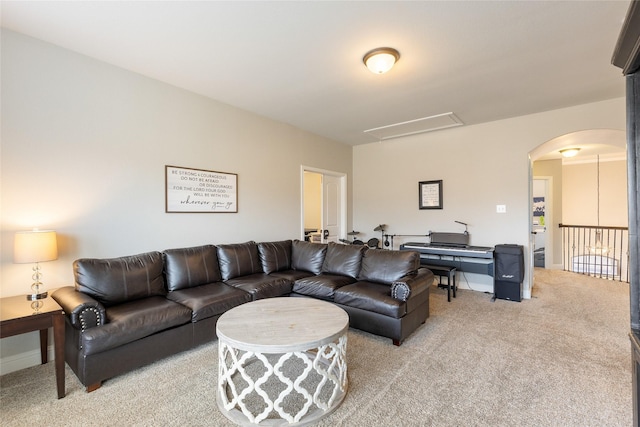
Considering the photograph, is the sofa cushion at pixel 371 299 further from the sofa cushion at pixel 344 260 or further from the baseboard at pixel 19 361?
the baseboard at pixel 19 361

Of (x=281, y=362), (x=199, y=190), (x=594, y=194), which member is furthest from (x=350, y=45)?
(x=594, y=194)

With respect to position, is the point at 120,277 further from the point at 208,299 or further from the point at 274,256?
the point at 274,256

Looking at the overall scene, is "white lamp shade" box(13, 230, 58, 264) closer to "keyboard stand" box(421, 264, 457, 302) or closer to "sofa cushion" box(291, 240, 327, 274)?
"sofa cushion" box(291, 240, 327, 274)

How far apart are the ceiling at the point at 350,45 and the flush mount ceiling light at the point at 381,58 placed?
2.4 inches

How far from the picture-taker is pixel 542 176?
21.6 ft

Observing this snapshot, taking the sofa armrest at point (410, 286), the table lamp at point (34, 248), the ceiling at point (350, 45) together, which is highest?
the ceiling at point (350, 45)

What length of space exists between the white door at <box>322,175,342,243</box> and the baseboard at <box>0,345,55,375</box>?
159 inches

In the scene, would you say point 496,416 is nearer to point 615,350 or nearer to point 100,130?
point 615,350

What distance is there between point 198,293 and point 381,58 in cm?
278

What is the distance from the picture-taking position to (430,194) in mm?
5113

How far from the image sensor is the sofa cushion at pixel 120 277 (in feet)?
7.97

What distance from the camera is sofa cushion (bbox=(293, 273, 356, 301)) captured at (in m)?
3.19

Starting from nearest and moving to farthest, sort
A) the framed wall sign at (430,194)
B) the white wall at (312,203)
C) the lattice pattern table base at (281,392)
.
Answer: the lattice pattern table base at (281,392) → the framed wall sign at (430,194) → the white wall at (312,203)

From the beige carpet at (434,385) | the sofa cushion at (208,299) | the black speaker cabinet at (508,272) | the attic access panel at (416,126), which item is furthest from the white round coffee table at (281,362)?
the attic access panel at (416,126)
